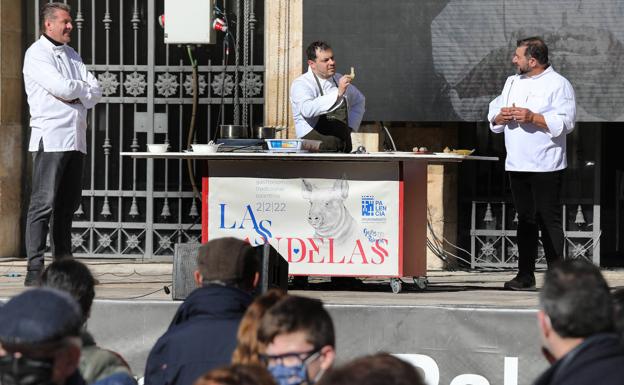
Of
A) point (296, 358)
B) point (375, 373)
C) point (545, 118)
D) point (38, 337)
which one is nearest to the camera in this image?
point (375, 373)

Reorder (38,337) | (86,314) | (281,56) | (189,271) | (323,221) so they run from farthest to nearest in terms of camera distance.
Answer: (281,56), (323,221), (189,271), (86,314), (38,337)

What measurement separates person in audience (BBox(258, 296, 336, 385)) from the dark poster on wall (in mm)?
6748

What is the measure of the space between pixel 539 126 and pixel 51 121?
3453mm

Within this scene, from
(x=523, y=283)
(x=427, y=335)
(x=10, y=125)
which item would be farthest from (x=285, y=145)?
(x=10, y=125)

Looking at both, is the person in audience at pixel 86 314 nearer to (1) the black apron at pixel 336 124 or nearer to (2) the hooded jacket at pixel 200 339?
(2) the hooded jacket at pixel 200 339

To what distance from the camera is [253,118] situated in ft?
36.7

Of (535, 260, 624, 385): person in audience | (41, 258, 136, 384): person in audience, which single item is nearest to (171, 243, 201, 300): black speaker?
(41, 258, 136, 384): person in audience

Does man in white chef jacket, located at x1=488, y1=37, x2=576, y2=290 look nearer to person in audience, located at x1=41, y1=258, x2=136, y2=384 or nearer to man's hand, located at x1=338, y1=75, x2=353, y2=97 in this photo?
man's hand, located at x1=338, y1=75, x2=353, y2=97

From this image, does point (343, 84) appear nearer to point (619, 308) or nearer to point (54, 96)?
Result: point (54, 96)

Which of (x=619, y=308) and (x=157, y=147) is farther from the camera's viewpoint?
(x=157, y=147)

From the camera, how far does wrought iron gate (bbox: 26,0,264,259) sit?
11180mm

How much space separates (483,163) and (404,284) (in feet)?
6.92

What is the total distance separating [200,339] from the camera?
4574 millimetres

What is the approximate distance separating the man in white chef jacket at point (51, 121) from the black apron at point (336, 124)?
1.63 meters
